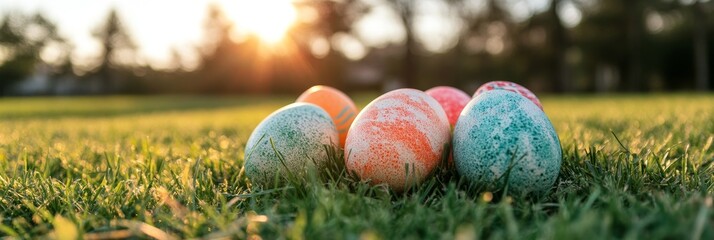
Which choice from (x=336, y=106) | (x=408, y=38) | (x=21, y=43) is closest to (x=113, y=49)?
(x=21, y=43)

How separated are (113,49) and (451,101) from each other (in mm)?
55779

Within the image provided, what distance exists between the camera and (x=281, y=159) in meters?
2.35

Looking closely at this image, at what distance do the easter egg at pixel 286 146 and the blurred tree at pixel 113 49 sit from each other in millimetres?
51766

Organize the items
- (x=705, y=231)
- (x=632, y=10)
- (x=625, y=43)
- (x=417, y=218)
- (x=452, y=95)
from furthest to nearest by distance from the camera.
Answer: (x=625, y=43)
(x=632, y=10)
(x=452, y=95)
(x=417, y=218)
(x=705, y=231)

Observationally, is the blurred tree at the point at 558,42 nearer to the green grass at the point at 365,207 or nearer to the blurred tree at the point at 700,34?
the blurred tree at the point at 700,34

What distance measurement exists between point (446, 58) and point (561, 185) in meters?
34.5

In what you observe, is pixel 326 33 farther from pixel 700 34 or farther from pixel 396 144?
pixel 396 144

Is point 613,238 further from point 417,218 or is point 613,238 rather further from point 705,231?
point 417,218

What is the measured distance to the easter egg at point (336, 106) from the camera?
10.7 feet

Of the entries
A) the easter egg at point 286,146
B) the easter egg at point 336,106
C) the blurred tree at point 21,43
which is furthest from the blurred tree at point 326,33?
the easter egg at point 286,146

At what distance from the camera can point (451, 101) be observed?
3393 mm

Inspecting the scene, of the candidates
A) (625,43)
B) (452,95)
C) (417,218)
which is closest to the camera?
(417,218)

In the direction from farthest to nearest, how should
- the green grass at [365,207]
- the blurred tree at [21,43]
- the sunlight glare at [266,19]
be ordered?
the blurred tree at [21,43], the sunlight glare at [266,19], the green grass at [365,207]

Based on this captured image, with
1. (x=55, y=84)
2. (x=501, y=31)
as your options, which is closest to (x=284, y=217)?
(x=501, y=31)
